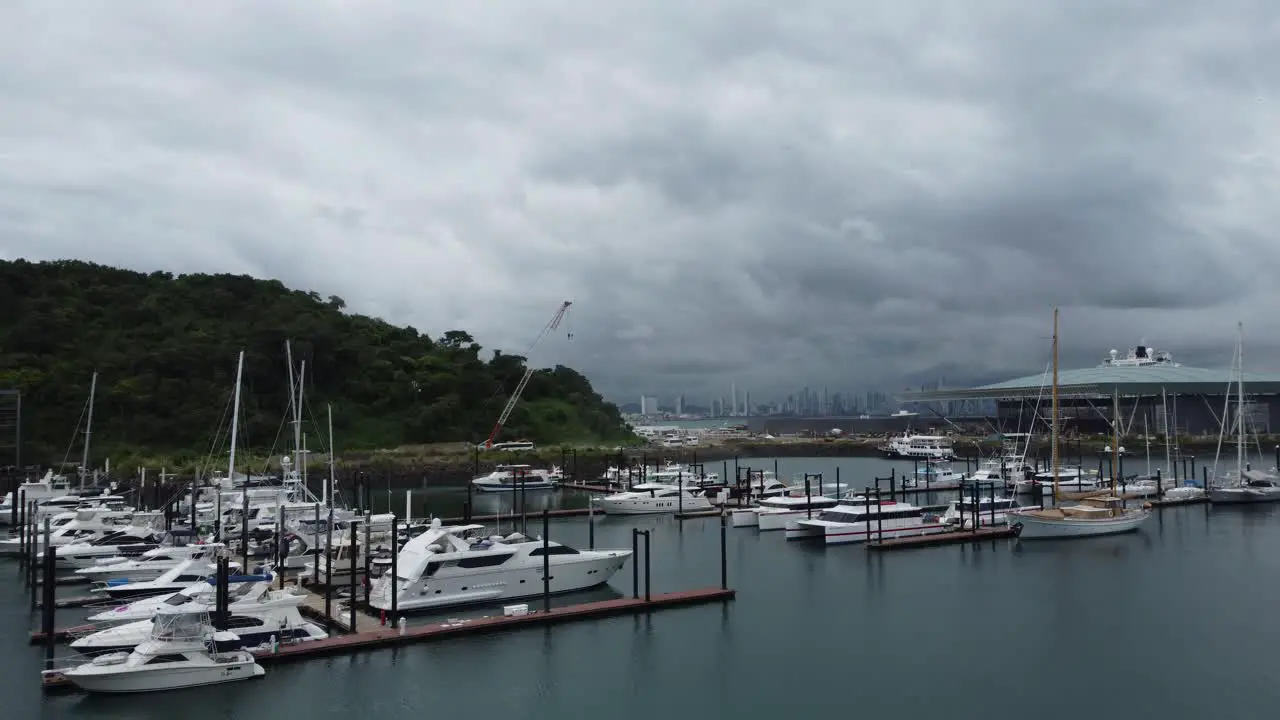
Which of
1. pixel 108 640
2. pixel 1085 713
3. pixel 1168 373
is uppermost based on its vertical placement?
pixel 1168 373

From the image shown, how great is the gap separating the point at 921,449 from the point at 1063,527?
252ft

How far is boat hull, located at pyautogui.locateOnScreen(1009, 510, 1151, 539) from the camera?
1993 inches

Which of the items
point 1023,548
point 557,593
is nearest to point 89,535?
point 557,593

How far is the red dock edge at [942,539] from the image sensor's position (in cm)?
4778

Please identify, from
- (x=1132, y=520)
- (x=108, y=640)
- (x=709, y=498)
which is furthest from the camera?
(x=709, y=498)

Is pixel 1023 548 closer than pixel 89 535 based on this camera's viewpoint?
No

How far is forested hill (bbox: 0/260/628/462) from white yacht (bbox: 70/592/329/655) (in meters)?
73.5

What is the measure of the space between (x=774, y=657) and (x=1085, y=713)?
8.98m

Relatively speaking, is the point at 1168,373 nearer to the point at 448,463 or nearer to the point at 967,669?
the point at 448,463

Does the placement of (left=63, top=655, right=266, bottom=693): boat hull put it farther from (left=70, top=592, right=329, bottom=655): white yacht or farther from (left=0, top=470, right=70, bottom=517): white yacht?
(left=0, top=470, right=70, bottom=517): white yacht

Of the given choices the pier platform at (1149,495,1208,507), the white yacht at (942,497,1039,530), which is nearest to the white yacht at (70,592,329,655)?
the white yacht at (942,497,1039,530)

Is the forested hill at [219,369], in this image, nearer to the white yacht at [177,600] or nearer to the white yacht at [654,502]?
the white yacht at [654,502]

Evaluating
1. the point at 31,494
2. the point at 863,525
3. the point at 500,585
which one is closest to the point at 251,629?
the point at 500,585

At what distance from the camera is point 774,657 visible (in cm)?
2889
